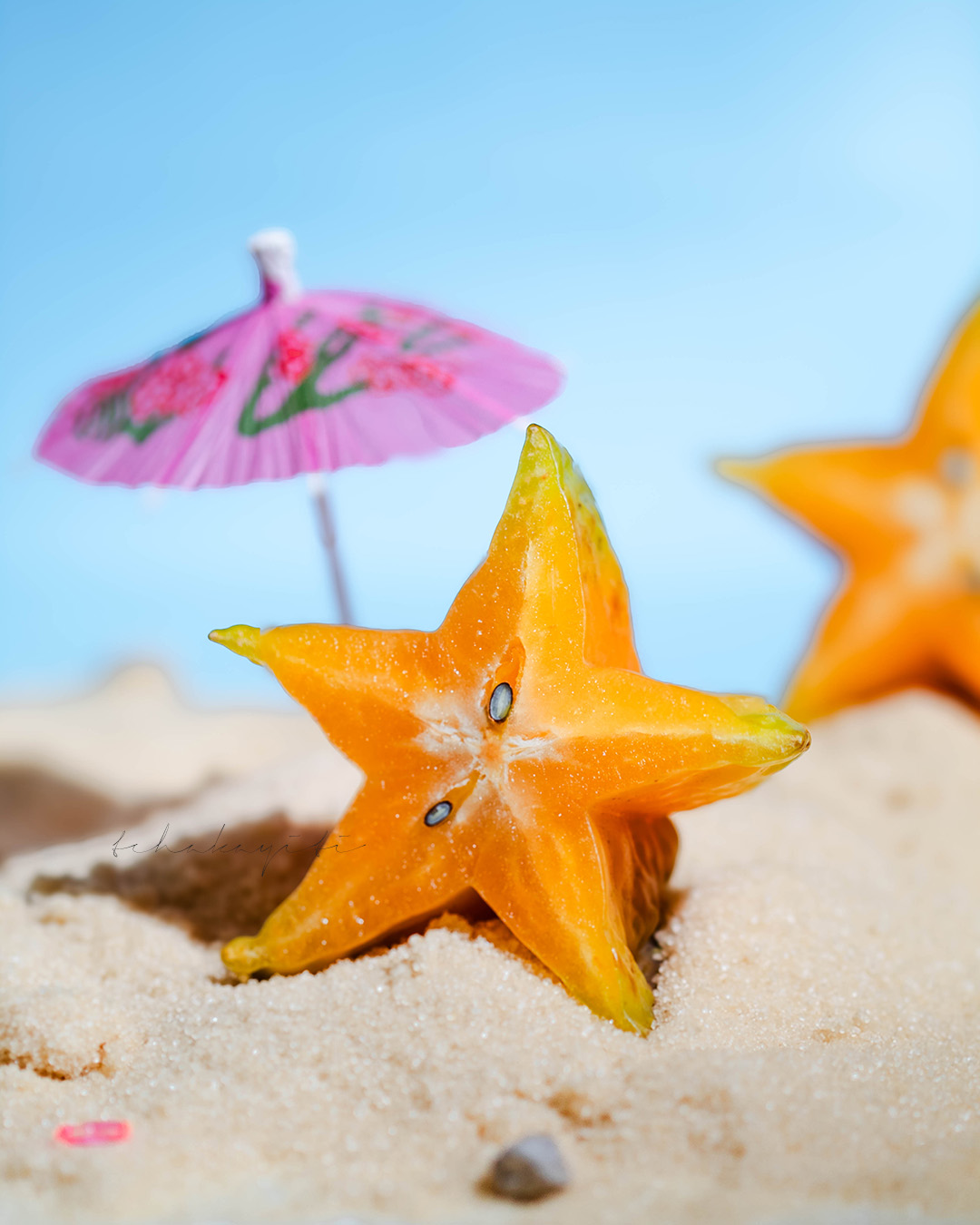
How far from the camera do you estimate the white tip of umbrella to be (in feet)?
3.90

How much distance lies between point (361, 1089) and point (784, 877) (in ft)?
1.74

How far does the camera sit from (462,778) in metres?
0.91

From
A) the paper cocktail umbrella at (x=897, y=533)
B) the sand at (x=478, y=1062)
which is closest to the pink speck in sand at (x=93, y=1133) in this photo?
the sand at (x=478, y=1062)

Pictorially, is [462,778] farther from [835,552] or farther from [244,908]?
[835,552]

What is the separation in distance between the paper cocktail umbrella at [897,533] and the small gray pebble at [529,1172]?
4.48 feet

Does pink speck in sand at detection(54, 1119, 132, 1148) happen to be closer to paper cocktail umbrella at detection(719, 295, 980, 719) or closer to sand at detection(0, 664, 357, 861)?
sand at detection(0, 664, 357, 861)

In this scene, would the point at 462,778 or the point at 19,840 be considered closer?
the point at 462,778

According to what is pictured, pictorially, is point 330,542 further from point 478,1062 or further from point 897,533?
point 897,533

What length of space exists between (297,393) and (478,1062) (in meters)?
0.65

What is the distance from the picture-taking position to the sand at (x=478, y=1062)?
62 cm

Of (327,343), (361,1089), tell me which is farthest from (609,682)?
(327,343)

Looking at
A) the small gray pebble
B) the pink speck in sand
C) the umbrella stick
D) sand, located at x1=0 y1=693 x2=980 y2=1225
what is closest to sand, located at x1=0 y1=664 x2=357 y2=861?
the umbrella stick

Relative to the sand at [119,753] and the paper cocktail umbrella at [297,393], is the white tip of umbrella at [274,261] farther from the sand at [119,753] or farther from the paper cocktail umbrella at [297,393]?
the sand at [119,753]

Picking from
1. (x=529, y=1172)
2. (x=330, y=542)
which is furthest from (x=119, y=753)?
(x=529, y=1172)
